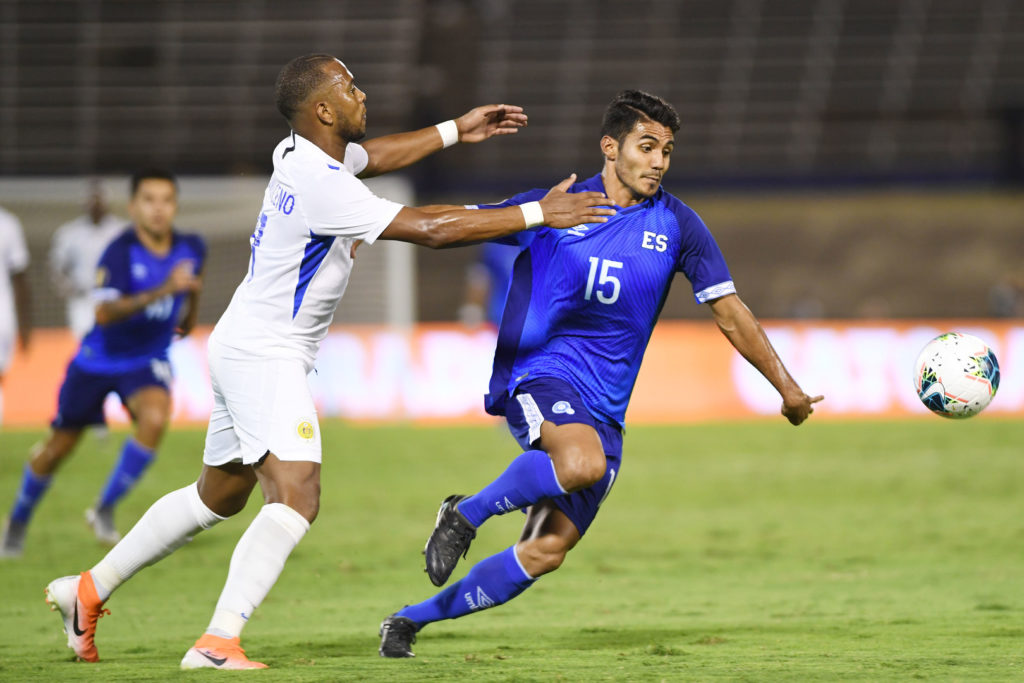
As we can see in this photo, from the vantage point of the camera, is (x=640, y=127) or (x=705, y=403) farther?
(x=705, y=403)

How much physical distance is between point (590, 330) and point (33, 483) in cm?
460

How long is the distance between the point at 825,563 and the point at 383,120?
1628cm

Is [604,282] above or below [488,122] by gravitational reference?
below

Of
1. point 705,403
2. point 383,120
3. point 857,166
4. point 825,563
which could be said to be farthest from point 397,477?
point 857,166

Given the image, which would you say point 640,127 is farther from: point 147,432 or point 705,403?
point 705,403

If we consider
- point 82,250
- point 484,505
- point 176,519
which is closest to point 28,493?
point 176,519

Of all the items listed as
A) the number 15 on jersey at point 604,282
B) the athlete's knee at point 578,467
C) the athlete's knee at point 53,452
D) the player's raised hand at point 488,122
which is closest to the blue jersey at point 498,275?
the athlete's knee at point 53,452

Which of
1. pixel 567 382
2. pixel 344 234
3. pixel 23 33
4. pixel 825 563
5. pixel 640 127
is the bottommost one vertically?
pixel 825 563

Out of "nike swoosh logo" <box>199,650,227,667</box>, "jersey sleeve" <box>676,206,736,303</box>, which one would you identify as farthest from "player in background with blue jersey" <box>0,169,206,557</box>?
"jersey sleeve" <box>676,206,736,303</box>

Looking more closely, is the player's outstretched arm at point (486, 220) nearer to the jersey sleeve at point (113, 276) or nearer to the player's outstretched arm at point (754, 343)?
the player's outstretched arm at point (754, 343)

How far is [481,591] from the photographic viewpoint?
5.14 meters

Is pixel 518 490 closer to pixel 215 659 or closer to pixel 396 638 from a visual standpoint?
pixel 396 638

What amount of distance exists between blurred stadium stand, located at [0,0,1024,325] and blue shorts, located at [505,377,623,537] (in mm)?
16215

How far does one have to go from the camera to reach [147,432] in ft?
27.7
